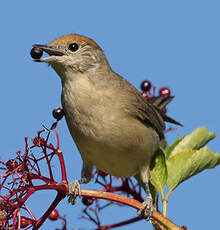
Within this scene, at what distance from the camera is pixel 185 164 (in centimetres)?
464

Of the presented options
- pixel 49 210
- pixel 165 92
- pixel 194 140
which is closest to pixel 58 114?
pixel 49 210

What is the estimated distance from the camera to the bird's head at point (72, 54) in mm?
5261

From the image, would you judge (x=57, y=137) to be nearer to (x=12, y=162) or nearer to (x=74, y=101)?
(x=12, y=162)

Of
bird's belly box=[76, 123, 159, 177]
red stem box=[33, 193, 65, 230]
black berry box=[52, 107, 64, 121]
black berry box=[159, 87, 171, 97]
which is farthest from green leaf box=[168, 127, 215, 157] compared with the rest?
red stem box=[33, 193, 65, 230]

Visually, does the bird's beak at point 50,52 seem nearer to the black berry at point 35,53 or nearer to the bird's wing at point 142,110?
the black berry at point 35,53

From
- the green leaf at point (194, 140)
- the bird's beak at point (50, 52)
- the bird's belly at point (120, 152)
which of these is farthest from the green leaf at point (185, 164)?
the bird's beak at point (50, 52)

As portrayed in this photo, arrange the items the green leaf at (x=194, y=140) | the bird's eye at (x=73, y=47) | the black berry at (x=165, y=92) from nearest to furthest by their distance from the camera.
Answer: the green leaf at (x=194, y=140) < the bird's eye at (x=73, y=47) < the black berry at (x=165, y=92)

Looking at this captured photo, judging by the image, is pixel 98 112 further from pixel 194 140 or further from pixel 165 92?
pixel 165 92

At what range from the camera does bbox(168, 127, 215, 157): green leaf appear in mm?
5113

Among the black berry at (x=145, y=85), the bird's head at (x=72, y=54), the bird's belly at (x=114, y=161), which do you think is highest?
the bird's head at (x=72, y=54)

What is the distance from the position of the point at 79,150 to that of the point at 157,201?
1.49 meters

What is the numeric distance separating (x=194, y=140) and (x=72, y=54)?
2033 mm

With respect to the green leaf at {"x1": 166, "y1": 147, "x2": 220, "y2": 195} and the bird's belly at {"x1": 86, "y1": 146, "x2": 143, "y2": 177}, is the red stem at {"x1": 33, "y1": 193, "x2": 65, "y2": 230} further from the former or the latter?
the bird's belly at {"x1": 86, "y1": 146, "x2": 143, "y2": 177}

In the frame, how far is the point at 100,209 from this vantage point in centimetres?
523
